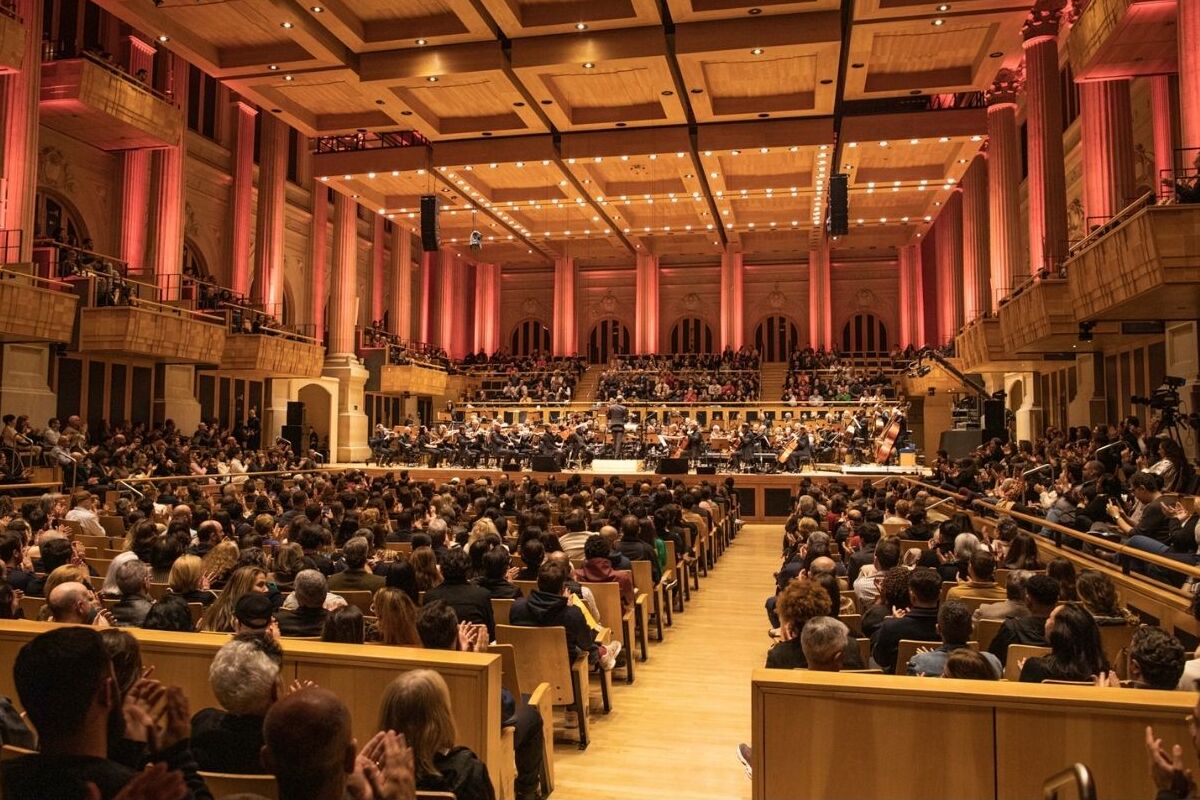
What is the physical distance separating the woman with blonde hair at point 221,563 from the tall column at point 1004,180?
14.5m

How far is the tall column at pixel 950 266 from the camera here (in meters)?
23.6

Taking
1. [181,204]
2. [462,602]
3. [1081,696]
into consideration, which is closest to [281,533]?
[462,602]

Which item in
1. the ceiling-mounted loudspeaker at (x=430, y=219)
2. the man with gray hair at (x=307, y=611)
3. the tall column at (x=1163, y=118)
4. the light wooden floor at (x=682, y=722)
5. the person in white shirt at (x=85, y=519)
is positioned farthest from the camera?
the ceiling-mounted loudspeaker at (x=430, y=219)

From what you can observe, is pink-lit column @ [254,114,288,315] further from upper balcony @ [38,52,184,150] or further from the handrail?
the handrail

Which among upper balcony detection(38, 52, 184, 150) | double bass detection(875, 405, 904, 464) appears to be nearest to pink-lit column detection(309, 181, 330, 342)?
upper balcony detection(38, 52, 184, 150)

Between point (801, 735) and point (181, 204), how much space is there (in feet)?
58.5

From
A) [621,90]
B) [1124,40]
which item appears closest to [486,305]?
[621,90]

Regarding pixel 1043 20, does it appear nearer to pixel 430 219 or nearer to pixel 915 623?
pixel 430 219

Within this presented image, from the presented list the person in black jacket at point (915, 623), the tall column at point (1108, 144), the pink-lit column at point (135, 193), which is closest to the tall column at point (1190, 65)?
the tall column at point (1108, 144)

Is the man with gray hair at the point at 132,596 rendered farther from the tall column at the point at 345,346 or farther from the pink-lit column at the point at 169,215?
the tall column at the point at 345,346

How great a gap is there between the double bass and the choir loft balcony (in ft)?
20.9

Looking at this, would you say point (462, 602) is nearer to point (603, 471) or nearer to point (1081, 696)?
point (1081, 696)

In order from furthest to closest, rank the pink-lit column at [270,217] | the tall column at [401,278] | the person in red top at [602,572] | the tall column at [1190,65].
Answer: the tall column at [401,278] → the pink-lit column at [270,217] → the tall column at [1190,65] → the person in red top at [602,572]

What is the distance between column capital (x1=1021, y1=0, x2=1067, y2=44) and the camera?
1287 centimetres
